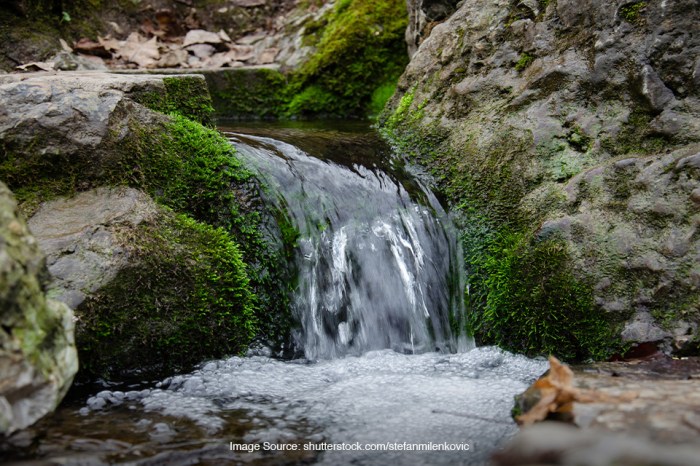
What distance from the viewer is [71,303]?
2.68 m

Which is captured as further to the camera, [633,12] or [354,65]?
[354,65]

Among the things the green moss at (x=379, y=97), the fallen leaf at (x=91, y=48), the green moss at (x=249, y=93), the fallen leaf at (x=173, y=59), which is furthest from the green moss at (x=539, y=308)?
the fallen leaf at (x=91, y=48)

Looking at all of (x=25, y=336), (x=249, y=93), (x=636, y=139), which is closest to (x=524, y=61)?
(x=636, y=139)

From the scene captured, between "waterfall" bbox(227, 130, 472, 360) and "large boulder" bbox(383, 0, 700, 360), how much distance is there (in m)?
0.18

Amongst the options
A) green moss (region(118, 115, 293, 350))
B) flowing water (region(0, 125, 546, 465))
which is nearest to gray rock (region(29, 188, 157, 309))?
green moss (region(118, 115, 293, 350))

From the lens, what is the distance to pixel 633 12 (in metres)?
3.52

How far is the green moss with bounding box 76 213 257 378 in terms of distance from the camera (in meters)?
2.75

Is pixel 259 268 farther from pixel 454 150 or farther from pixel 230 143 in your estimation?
pixel 454 150

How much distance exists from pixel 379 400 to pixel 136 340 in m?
1.12

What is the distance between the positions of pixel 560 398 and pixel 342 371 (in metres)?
1.21

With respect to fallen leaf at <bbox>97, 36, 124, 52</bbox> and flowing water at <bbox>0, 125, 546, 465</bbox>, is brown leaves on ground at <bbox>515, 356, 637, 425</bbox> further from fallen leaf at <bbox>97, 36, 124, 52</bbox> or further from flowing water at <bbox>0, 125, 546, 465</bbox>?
fallen leaf at <bbox>97, 36, 124, 52</bbox>

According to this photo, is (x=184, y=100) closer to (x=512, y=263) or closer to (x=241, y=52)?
(x=512, y=263)

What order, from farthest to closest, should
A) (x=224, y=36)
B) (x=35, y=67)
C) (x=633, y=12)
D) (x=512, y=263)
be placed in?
(x=224, y=36) < (x=35, y=67) < (x=633, y=12) < (x=512, y=263)

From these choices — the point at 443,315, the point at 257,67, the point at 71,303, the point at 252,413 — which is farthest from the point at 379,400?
the point at 257,67
